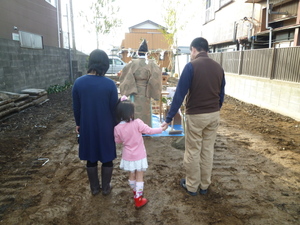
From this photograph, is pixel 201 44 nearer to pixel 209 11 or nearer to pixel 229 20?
pixel 229 20

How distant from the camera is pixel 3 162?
3525mm

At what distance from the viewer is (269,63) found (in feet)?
23.4

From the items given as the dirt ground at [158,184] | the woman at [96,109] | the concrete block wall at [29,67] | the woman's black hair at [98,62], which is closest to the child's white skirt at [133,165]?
the woman at [96,109]

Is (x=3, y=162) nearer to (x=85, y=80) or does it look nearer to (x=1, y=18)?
(x=85, y=80)

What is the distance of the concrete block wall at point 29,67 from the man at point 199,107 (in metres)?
5.75

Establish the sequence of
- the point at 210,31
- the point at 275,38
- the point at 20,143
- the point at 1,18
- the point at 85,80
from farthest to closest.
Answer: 1. the point at 210,31
2. the point at 275,38
3. the point at 1,18
4. the point at 20,143
5. the point at 85,80

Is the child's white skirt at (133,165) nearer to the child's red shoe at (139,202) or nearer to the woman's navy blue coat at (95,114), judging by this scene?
the woman's navy blue coat at (95,114)

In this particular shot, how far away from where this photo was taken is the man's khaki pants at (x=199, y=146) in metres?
2.58

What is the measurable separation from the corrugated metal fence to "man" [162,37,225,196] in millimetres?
4511

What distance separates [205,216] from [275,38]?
30.6 feet

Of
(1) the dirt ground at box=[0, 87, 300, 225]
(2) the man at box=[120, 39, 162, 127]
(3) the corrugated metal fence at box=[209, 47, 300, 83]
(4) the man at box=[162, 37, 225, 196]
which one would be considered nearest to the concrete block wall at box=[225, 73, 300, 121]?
(3) the corrugated metal fence at box=[209, 47, 300, 83]

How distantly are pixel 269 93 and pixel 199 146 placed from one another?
5377 mm

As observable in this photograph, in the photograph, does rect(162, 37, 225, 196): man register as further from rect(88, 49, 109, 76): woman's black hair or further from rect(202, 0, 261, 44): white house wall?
rect(202, 0, 261, 44): white house wall

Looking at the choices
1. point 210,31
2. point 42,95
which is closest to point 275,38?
point 210,31
